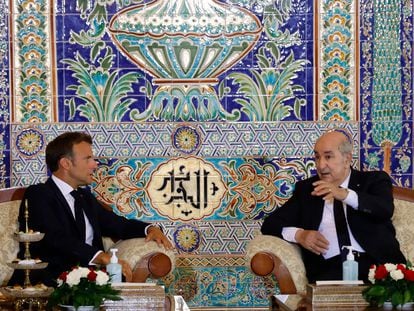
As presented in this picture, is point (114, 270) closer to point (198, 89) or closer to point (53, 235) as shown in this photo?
point (53, 235)

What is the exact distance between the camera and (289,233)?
20.9 feet

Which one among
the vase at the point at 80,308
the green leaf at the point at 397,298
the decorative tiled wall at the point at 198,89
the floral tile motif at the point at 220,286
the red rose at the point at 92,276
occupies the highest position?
the decorative tiled wall at the point at 198,89

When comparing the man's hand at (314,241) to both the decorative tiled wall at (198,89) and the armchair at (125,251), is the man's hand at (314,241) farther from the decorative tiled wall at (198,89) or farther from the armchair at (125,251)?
the decorative tiled wall at (198,89)

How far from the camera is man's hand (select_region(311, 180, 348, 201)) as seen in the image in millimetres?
6043

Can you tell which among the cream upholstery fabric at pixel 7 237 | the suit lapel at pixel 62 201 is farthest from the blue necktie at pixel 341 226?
the cream upholstery fabric at pixel 7 237

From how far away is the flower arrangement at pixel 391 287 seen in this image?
5.14 meters

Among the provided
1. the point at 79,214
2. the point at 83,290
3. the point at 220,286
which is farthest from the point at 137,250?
the point at 220,286

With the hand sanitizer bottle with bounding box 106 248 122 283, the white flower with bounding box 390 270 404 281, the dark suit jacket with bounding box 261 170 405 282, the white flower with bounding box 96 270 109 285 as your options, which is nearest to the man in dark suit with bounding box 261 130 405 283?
the dark suit jacket with bounding box 261 170 405 282

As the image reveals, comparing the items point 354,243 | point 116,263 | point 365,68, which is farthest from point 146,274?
point 365,68

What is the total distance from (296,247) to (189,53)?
186cm

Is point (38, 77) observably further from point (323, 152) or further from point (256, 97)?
point (323, 152)

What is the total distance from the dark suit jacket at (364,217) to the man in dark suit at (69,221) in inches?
33.5

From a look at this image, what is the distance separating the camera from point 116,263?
220 inches

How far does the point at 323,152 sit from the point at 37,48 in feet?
7.87
